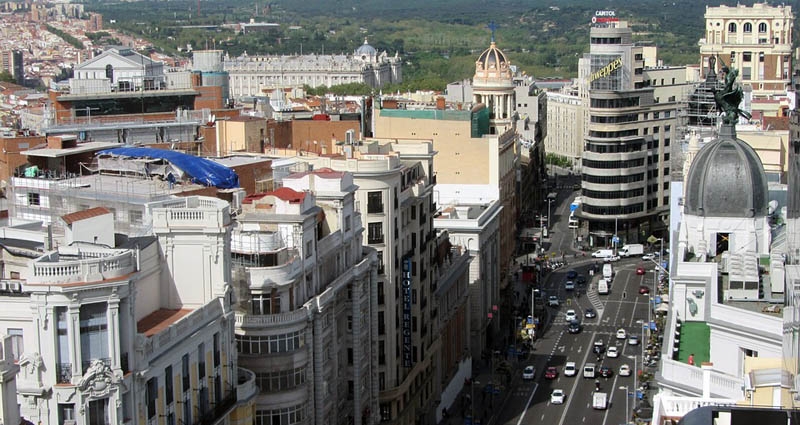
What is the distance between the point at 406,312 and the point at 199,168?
19.0 metres

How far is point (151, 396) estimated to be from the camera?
4606 centimetres

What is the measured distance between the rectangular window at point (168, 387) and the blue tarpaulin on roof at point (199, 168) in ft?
70.4

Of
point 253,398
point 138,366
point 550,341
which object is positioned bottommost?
point 550,341

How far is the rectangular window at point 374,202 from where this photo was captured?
256 feet

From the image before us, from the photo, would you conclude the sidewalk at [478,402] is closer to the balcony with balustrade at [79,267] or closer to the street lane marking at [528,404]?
the street lane marking at [528,404]

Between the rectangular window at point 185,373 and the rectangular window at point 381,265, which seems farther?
the rectangular window at point 381,265

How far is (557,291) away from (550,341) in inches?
767

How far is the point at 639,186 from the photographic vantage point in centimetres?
16225

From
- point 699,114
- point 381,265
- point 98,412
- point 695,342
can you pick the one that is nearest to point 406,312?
point 381,265

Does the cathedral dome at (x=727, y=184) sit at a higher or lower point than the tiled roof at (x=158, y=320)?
higher

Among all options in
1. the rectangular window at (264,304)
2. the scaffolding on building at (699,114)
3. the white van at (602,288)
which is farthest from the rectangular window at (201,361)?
the white van at (602,288)

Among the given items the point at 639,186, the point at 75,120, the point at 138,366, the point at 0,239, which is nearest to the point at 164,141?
the point at 75,120

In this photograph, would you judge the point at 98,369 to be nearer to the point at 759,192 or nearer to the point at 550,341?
the point at 759,192

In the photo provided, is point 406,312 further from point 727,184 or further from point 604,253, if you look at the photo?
point 604,253
